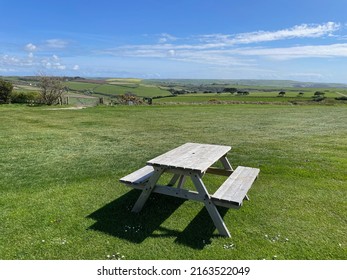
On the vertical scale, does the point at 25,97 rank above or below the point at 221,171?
above

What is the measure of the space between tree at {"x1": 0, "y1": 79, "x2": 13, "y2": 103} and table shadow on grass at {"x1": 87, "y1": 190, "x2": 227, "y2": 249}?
26.4 meters

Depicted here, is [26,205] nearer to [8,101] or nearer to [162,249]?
[162,249]

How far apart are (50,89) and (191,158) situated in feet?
88.2

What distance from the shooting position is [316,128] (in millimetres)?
15297

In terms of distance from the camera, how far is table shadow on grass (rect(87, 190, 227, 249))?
4.29 m

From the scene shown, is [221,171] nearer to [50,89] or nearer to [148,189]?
[148,189]

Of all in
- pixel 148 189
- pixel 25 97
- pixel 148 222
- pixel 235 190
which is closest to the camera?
pixel 235 190

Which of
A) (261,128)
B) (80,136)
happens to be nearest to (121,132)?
(80,136)

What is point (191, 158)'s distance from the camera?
502 centimetres

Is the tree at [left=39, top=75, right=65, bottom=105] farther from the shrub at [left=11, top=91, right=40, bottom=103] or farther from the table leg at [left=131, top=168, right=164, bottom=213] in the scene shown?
the table leg at [left=131, top=168, right=164, bottom=213]

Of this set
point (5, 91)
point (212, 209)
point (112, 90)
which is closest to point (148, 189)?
point (212, 209)

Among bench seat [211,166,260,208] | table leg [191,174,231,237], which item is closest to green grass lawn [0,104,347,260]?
table leg [191,174,231,237]

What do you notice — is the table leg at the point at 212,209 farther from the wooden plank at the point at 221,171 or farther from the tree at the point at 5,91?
the tree at the point at 5,91

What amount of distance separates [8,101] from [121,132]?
65.6 feet
